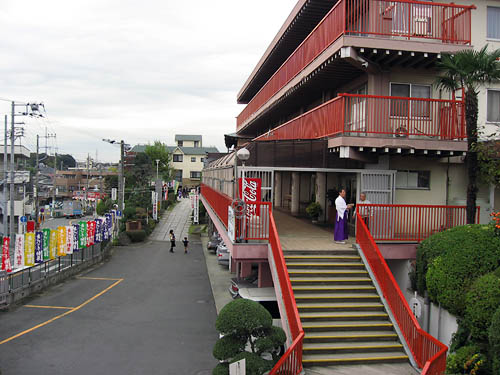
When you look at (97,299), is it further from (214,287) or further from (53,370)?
(53,370)

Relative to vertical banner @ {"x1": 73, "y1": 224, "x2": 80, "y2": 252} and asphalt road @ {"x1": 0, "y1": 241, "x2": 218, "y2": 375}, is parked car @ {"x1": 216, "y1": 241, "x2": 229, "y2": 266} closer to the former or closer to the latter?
asphalt road @ {"x1": 0, "y1": 241, "x2": 218, "y2": 375}

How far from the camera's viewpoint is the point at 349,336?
9.30m

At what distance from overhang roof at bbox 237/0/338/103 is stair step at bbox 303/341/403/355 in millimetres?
14402

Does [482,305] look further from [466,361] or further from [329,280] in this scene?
[329,280]

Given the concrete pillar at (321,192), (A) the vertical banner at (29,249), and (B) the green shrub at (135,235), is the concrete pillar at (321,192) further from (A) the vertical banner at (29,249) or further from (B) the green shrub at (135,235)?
(B) the green shrub at (135,235)

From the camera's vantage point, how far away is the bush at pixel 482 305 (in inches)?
332

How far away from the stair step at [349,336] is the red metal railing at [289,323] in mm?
567

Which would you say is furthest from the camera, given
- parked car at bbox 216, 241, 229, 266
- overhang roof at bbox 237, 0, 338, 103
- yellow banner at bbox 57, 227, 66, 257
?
parked car at bbox 216, 241, 229, 266

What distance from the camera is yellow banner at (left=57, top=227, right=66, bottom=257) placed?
76.2 feet

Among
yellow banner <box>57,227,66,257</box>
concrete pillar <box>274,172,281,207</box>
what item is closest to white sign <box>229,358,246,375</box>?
yellow banner <box>57,227,66,257</box>

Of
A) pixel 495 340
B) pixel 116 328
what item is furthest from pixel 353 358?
pixel 116 328

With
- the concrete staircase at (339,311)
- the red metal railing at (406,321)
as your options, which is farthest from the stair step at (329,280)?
the red metal railing at (406,321)

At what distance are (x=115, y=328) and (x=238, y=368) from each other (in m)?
10.2

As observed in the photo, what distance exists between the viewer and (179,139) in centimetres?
12800
